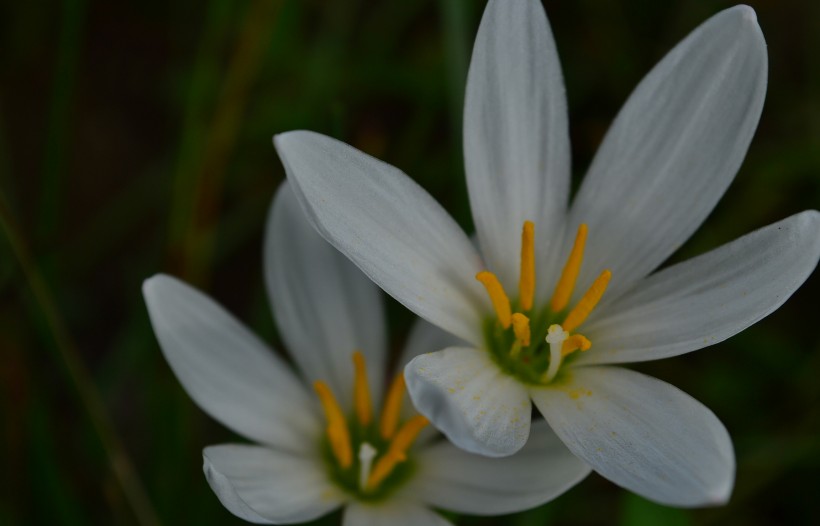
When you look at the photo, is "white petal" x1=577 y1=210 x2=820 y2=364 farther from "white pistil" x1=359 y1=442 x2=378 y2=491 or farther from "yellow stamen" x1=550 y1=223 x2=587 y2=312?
"white pistil" x1=359 y1=442 x2=378 y2=491

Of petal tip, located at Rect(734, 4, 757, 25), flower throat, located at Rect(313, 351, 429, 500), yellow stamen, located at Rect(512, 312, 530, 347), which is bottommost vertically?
flower throat, located at Rect(313, 351, 429, 500)

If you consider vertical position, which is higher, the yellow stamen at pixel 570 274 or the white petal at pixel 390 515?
the yellow stamen at pixel 570 274

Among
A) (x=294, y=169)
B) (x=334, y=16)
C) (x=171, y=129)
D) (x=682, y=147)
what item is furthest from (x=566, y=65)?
(x=294, y=169)

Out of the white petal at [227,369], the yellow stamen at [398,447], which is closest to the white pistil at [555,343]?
Result: the yellow stamen at [398,447]

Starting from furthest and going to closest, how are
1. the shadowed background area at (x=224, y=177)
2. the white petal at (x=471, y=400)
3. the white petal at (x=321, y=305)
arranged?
the shadowed background area at (x=224, y=177)
the white petal at (x=321, y=305)
the white petal at (x=471, y=400)

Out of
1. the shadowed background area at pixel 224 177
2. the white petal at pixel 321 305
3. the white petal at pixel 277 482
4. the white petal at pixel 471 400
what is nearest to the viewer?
the white petal at pixel 471 400

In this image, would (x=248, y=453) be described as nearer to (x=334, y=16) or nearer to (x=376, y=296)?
(x=376, y=296)

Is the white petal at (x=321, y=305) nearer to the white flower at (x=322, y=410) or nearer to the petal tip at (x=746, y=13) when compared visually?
the white flower at (x=322, y=410)

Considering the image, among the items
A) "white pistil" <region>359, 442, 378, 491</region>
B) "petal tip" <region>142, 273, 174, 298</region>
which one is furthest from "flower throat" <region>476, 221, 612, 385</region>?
"petal tip" <region>142, 273, 174, 298</region>
